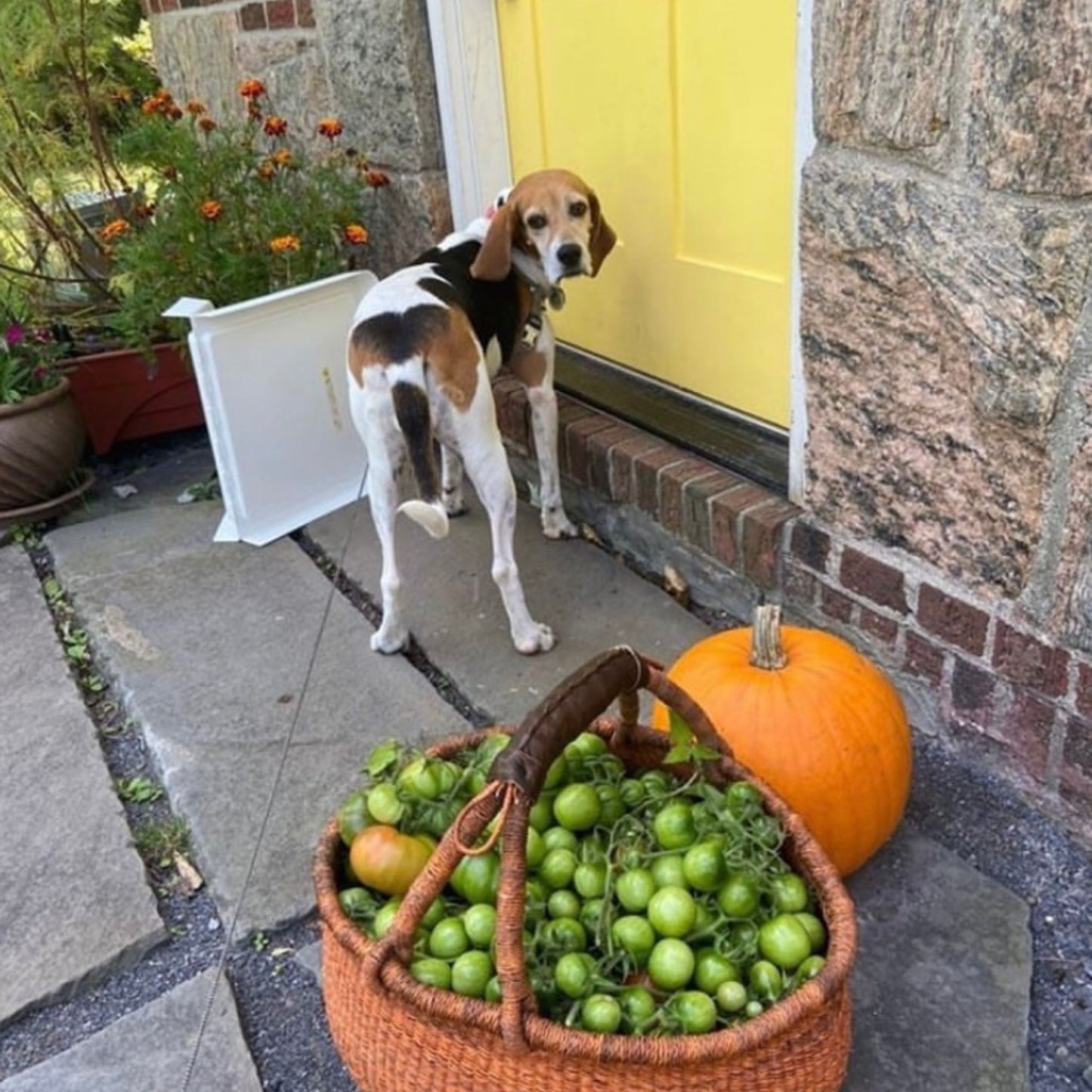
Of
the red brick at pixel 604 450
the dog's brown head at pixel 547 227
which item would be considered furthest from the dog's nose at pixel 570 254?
the red brick at pixel 604 450

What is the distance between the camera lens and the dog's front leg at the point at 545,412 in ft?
9.98

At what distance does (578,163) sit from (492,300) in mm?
696

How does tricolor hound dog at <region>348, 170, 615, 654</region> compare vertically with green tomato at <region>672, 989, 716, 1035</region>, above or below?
above

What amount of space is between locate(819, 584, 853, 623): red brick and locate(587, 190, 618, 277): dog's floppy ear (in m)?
1.02

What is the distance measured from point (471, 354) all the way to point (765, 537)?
2.58 feet

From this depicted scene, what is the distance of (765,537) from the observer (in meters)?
2.54

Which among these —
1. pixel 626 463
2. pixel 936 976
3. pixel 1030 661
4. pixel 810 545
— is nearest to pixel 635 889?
pixel 936 976

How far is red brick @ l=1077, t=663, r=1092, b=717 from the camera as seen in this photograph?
189cm

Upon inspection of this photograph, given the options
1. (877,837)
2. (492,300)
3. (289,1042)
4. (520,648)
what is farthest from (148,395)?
(877,837)

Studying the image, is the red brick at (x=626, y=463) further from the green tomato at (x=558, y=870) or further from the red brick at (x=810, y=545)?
the green tomato at (x=558, y=870)

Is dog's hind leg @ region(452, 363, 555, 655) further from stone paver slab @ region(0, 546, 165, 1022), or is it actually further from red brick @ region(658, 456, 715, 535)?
stone paver slab @ region(0, 546, 165, 1022)

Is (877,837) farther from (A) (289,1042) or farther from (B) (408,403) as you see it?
(B) (408,403)

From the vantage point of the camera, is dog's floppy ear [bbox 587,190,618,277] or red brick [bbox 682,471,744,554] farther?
dog's floppy ear [bbox 587,190,618,277]

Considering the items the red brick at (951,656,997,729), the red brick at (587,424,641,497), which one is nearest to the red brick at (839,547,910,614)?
the red brick at (951,656,997,729)
